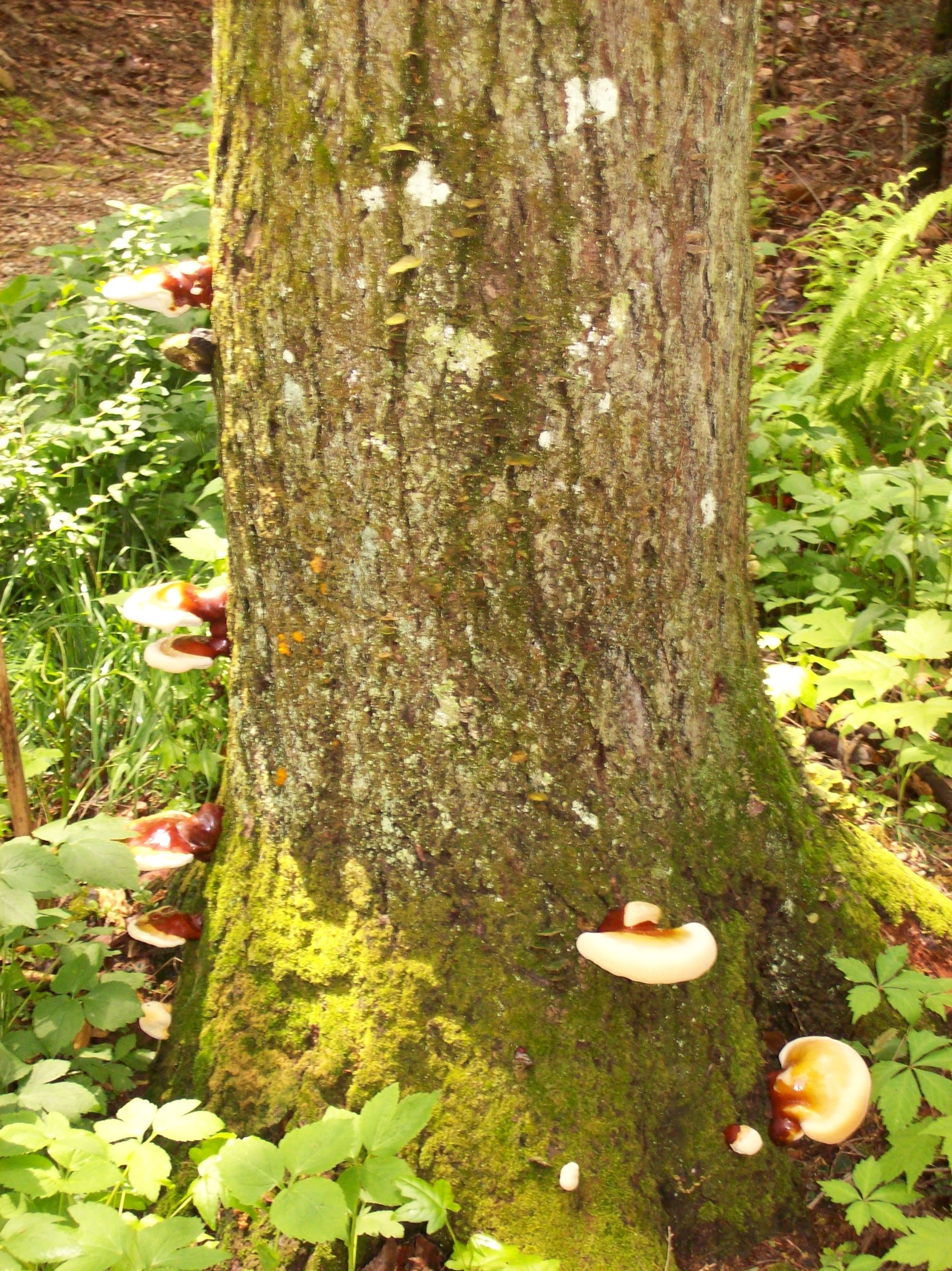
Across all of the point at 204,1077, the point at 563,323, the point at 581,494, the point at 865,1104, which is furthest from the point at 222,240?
the point at 865,1104

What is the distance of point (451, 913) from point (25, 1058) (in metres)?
1.04

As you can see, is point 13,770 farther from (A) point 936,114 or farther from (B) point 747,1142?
(A) point 936,114

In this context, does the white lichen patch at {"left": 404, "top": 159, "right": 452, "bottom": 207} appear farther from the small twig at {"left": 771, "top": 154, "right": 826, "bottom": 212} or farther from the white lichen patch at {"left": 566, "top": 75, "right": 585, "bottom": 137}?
the small twig at {"left": 771, "top": 154, "right": 826, "bottom": 212}

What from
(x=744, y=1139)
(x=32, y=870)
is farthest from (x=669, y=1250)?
(x=32, y=870)

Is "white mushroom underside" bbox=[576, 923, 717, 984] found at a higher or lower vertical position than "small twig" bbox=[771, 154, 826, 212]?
lower

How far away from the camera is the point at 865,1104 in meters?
2.02

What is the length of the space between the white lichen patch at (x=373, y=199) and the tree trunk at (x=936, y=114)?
6340 mm

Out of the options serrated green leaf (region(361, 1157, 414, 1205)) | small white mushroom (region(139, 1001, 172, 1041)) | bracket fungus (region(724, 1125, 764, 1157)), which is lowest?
small white mushroom (region(139, 1001, 172, 1041))

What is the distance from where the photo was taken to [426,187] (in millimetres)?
1842

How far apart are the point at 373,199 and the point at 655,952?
1.55 meters

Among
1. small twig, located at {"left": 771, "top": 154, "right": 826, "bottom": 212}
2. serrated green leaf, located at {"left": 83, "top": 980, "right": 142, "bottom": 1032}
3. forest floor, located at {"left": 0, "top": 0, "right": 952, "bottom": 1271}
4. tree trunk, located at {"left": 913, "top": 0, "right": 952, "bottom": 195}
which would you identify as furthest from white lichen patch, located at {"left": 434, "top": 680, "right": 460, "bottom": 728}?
small twig, located at {"left": 771, "top": 154, "right": 826, "bottom": 212}

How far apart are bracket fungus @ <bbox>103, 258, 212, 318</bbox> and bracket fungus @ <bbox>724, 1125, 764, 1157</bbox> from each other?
219 centimetres

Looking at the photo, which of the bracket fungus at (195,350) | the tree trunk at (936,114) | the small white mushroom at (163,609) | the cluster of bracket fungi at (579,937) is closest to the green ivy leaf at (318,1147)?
the cluster of bracket fungi at (579,937)

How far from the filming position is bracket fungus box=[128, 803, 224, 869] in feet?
7.75
